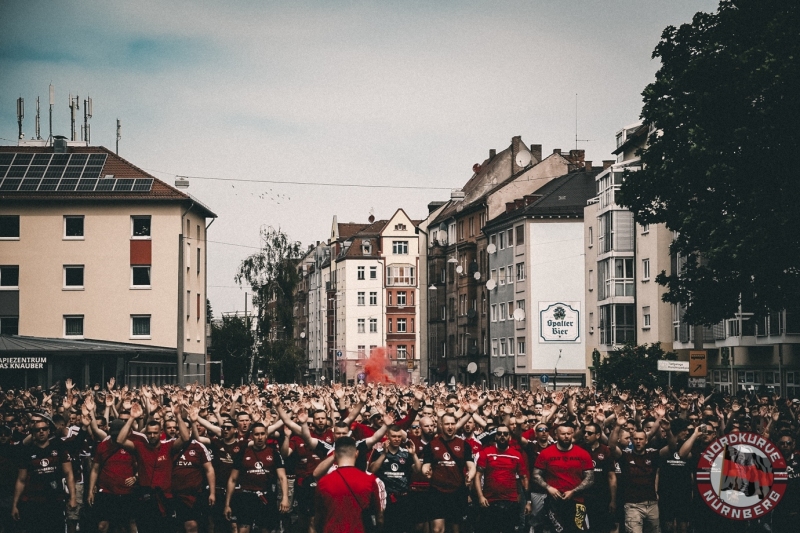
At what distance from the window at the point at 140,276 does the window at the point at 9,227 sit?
18.3 feet

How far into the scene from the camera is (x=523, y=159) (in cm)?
9338

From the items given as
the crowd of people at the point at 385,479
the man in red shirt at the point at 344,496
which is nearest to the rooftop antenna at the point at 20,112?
the crowd of people at the point at 385,479

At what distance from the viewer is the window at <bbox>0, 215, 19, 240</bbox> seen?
6032cm

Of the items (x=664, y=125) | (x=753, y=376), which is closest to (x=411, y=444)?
(x=664, y=125)

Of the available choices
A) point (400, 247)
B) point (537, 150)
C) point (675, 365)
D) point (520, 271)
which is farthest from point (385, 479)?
point (400, 247)

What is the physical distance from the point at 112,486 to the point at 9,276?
48.2 m

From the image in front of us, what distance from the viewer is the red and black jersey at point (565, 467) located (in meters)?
14.5

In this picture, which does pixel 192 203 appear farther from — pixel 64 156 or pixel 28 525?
pixel 28 525

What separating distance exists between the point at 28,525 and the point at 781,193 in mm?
18611

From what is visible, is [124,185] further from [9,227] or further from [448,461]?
[448,461]

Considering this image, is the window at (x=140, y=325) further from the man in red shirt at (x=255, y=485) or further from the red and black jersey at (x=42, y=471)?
the man in red shirt at (x=255, y=485)

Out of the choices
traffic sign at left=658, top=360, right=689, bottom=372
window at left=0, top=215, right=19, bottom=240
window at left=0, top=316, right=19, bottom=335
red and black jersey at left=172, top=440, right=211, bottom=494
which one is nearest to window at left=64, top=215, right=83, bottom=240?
window at left=0, top=215, right=19, bottom=240

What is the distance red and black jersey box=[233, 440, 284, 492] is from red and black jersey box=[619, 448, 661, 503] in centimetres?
393

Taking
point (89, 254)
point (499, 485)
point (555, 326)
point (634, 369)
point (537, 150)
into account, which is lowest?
point (499, 485)
